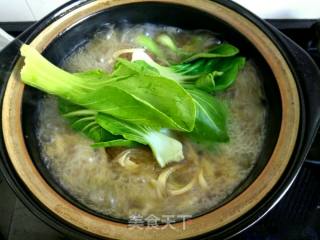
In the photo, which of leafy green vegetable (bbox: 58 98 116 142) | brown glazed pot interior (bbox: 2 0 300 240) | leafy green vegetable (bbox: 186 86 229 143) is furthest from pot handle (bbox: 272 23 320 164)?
leafy green vegetable (bbox: 58 98 116 142)

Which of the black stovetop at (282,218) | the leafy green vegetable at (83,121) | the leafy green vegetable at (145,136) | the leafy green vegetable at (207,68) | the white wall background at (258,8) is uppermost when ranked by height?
the white wall background at (258,8)

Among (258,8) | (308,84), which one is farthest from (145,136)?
(258,8)

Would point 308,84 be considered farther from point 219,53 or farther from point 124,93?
point 124,93

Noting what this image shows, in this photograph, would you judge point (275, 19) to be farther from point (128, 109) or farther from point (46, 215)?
point (46, 215)

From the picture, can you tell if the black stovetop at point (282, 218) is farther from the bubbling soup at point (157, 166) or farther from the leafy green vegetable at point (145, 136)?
the leafy green vegetable at point (145, 136)

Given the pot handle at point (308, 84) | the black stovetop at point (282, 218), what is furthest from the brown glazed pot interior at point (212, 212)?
the black stovetop at point (282, 218)

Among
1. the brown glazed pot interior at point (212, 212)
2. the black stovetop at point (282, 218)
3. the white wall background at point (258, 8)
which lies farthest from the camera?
the white wall background at point (258, 8)
